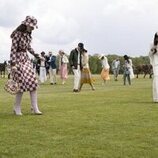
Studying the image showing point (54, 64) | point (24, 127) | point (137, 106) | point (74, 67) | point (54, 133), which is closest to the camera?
point (54, 133)

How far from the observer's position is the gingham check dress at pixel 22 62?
41.1ft

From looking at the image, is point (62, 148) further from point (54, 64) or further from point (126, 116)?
point (54, 64)

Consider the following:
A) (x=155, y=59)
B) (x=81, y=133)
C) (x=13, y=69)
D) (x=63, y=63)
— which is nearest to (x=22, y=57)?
(x=13, y=69)

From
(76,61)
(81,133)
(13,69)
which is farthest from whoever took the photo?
(76,61)

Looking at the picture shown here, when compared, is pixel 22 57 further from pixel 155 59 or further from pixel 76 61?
pixel 76 61

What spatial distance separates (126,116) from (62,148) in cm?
449

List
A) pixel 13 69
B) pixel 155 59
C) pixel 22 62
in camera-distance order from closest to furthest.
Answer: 1. pixel 13 69
2. pixel 22 62
3. pixel 155 59

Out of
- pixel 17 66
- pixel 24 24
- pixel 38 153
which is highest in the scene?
pixel 24 24

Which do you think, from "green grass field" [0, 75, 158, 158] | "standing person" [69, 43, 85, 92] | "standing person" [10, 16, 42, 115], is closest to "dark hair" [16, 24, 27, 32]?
"standing person" [10, 16, 42, 115]

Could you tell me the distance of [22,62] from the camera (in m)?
12.6

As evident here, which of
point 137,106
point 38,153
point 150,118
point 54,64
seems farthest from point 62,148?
point 54,64

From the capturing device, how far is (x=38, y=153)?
25.9 feet

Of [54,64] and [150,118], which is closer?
[150,118]

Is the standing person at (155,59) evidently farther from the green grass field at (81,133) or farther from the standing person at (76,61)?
the standing person at (76,61)
